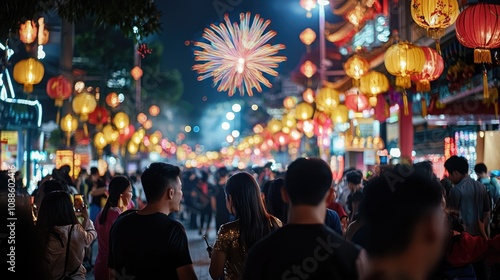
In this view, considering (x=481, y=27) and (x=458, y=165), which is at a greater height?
(x=481, y=27)

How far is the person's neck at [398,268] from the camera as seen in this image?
95.9 inches

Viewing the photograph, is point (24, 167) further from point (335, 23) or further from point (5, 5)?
point (335, 23)

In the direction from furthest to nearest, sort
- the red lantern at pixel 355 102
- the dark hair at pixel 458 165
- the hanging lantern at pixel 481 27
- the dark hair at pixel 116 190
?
1. the red lantern at pixel 355 102
2. the hanging lantern at pixel 481 27
3. the dark hair at pixel 458 165
4. the dark hair at pixel 116 190

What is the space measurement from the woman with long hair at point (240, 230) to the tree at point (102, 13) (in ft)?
12.5

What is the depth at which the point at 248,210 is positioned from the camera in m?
5.22

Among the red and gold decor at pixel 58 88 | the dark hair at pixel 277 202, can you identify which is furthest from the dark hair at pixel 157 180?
the red and gold decor at pixel 58 88

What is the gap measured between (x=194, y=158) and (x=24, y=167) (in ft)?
303

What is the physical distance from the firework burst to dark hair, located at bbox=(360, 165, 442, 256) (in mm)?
7162

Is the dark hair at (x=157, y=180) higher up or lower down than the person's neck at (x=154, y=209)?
higher up

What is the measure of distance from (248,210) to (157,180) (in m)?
0.73

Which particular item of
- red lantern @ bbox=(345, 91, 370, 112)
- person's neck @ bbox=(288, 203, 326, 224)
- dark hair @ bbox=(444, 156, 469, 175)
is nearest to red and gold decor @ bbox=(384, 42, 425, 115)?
dark hair @ bbox=(444, 156, 469, 175)

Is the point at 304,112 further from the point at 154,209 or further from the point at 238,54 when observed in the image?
the point at 154,209

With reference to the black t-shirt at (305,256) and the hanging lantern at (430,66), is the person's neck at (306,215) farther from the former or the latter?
→ the hanging lantern at (430,66)

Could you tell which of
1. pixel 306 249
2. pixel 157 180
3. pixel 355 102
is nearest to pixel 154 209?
pixel 157 180
